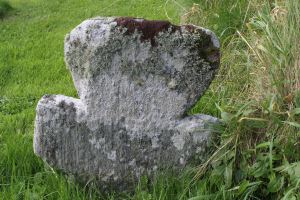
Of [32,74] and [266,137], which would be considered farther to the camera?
[32,74]

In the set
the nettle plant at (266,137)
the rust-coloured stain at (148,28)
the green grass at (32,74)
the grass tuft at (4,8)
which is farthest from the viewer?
the grass tuft at (4,8)

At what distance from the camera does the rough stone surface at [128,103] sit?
2.96 meters

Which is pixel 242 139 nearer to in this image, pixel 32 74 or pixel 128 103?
pixel 128 103

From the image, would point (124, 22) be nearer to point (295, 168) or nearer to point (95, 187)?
point (95, 187)

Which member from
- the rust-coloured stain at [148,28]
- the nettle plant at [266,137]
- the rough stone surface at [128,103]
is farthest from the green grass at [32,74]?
the rust-coloured stain at [148,28]

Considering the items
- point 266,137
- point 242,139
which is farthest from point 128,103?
point 266,137

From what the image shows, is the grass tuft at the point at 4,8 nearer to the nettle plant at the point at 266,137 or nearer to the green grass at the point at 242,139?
the green grass at the point at 242,139

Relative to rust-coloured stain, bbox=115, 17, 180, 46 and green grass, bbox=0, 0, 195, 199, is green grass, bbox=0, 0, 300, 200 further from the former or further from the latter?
rust-coloured stain, bbox=115, 17, 180, 46

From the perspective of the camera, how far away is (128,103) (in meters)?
3.04

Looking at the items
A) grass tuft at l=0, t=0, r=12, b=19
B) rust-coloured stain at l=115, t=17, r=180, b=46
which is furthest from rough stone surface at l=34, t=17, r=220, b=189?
grass tuft at l=0, t=0, r=12, b=19

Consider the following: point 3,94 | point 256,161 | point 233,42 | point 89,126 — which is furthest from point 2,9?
point 256,161

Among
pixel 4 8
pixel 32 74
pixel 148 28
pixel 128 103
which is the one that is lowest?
pixel 32 74

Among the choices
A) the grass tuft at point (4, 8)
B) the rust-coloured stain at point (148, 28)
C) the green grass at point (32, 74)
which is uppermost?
the rust-coloured stain at point (148, 28)

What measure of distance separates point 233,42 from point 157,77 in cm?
139
